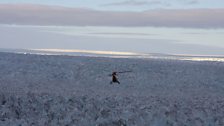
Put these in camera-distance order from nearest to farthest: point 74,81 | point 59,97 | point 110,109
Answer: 1. point 110,109
2. point 59,97
3. point 74,81

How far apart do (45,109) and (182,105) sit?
2.66 metres

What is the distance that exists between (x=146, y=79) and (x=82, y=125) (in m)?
10.3

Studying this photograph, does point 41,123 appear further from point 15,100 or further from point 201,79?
point 201,79

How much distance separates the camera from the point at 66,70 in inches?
833

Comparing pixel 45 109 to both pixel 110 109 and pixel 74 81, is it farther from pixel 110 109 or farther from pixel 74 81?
pixel 74 81

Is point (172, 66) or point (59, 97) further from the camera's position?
point (172, 66)

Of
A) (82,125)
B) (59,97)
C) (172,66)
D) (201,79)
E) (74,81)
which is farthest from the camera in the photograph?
(172,66)

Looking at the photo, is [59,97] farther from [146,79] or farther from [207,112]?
[146,79]

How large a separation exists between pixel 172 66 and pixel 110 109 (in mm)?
14613

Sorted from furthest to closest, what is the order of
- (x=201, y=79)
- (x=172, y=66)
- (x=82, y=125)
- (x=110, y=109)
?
1. (x=172, y=66)
2. (x=201, y=79)
3. (x=110, y=109)
4. (x=82, y=125)

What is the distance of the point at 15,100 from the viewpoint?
10.0m

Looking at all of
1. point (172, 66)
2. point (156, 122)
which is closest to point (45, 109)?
point (156, 122)

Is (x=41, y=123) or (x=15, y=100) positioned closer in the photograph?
(x=41, y=123)

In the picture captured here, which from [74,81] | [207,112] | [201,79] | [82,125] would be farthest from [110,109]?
[201,79]
